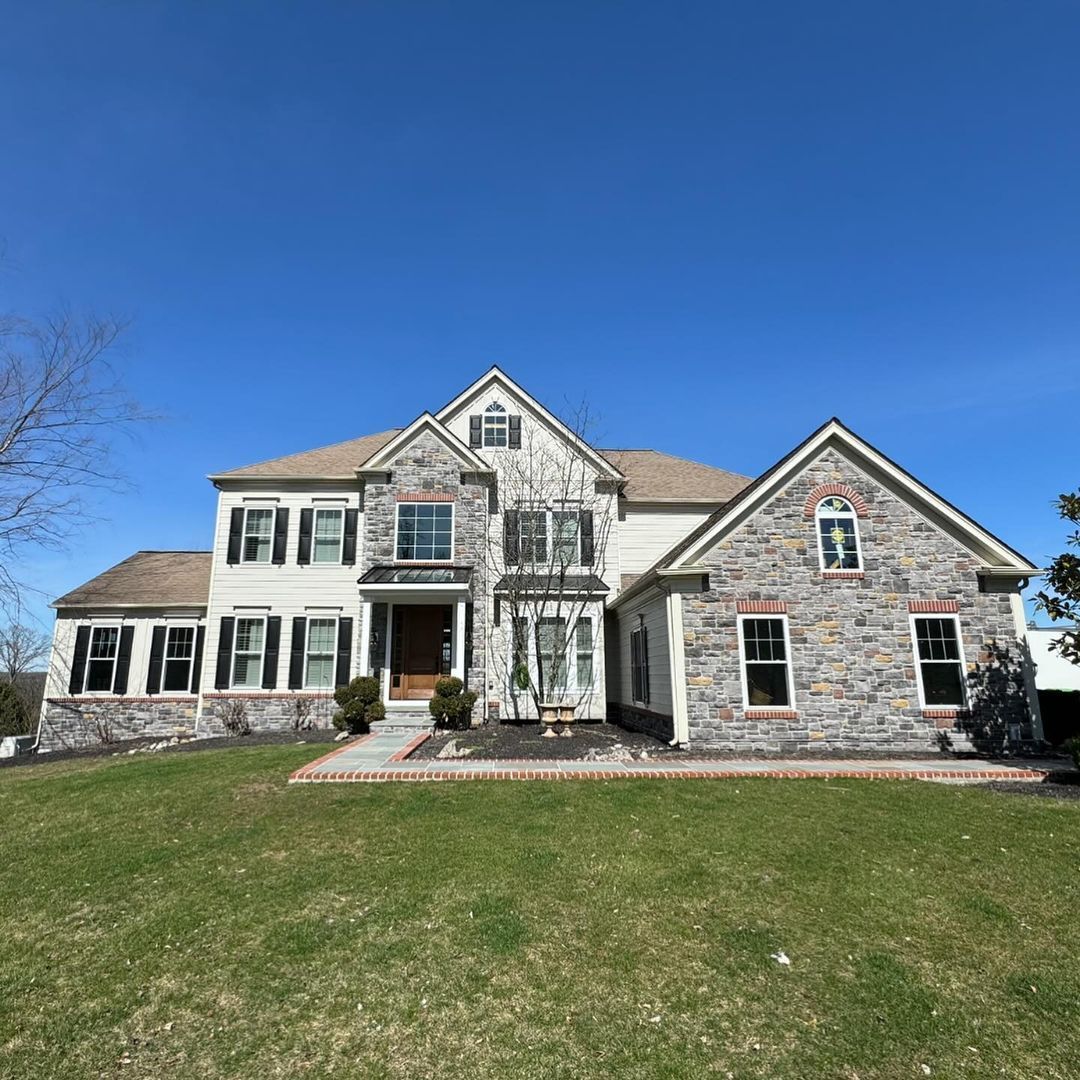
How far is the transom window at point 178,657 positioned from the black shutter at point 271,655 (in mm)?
2678

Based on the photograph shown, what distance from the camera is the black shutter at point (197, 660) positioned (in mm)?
19062

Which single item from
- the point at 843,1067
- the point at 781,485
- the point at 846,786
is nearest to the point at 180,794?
the point at 843,1067

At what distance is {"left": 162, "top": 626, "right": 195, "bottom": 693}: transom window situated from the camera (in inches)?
750

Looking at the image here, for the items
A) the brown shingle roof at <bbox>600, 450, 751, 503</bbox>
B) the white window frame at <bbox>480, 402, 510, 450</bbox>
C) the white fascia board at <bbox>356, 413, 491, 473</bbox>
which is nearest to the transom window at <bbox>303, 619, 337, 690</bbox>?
the white fascia board at <bbox>356, 413, 491, 473</bbox>

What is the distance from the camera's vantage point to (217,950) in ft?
15.4

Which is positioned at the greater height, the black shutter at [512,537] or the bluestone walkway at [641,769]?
the black shutter at [512,537]

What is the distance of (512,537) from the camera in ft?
60.8

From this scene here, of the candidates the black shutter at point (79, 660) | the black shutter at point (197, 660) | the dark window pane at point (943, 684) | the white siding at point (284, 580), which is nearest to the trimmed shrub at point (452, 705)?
the white siding at point (284, 580)

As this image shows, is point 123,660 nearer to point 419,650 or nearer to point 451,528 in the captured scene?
point 419,650

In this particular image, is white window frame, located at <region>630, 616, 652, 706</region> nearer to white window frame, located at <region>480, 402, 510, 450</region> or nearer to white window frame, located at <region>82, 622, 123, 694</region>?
white window frame, located at <region>480, 402, 510, 450</region>

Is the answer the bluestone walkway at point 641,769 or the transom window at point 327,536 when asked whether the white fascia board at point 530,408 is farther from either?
the bluestone walkway at point 641,769

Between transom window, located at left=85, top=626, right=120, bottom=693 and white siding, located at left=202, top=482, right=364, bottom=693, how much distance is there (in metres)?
3.31

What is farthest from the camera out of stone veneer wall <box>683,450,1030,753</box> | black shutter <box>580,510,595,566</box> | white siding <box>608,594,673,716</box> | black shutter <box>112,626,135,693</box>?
black shutter <box>580,510,595,566</box>

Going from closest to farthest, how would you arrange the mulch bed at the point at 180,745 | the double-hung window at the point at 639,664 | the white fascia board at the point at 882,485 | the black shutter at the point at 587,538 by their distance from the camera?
1. the white fascia board at the point at 882,485
2. the mulch bed at the point at 180,745
3. the double-hung window at the point at 639,664
4. the black shutter at the point at 587,538
